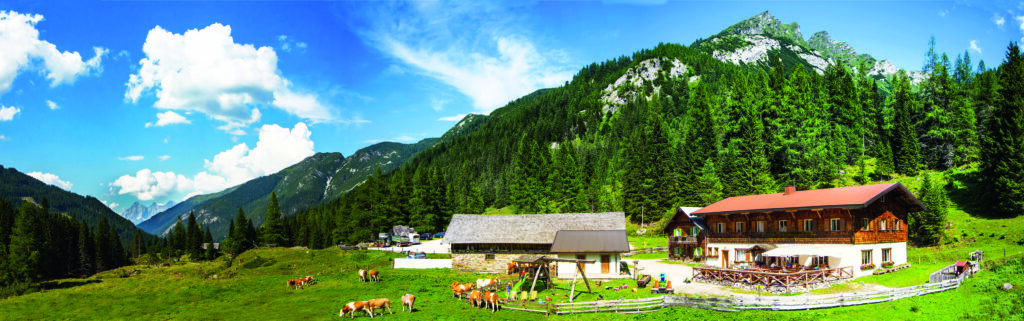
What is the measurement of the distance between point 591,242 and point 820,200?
19771 mm

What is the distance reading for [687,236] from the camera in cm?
5491

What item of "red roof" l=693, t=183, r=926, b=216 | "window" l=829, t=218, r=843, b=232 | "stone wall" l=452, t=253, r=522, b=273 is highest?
"red roof" l=693, t=183, r=926, b=216

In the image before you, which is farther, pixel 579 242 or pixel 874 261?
pixel 579 242

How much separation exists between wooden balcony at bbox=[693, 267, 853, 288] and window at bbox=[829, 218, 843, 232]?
12.4 ft

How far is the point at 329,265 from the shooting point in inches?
2266

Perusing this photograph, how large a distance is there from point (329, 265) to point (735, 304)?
45.8 m

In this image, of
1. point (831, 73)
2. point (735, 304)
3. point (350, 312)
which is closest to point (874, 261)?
point (735, 304)

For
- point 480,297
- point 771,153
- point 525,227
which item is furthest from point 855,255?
point 771,153

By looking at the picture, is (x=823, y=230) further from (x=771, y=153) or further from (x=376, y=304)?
(x=771, y=153)

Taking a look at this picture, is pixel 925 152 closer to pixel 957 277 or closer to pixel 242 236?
pixel 957 277

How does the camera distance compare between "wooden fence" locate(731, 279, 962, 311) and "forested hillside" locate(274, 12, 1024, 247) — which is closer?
"wooden fence" locate(731, 279, 962, 311)

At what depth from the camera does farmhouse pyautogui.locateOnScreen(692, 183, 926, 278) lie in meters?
38.6

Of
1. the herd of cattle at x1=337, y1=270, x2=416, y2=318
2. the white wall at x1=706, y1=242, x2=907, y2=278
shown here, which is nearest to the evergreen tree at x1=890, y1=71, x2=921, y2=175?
the white wall at x1=706, y1=242, x2=907, y2=278

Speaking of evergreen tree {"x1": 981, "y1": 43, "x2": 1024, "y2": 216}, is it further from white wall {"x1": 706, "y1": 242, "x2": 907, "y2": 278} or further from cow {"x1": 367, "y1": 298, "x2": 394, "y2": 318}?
cow {"x1": 367, "y1": 298, "x2": 394, "y2": 318}
